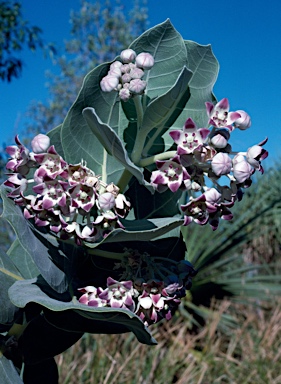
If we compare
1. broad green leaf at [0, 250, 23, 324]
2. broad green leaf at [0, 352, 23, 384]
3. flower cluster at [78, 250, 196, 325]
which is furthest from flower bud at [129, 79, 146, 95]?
broad green leaf at [0, 352, 23, 384]

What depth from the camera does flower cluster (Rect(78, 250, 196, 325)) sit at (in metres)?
0.67

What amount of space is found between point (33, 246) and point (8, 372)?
21cm

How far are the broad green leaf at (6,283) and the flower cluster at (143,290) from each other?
0.12 metres

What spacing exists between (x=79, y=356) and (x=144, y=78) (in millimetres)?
2456

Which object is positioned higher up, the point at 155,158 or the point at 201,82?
the point at 201,82

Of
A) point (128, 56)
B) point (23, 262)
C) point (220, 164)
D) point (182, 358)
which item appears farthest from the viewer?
point (182, 358)

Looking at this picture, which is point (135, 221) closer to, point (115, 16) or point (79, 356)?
point (79, 356)

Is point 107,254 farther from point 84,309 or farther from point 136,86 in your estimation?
point 136,86

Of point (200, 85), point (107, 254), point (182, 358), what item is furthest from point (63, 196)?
point (182, 358)

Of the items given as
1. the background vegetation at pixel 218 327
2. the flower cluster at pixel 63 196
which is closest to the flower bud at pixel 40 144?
the flower cluster at pixel 63 196

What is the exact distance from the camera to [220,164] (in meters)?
0.59

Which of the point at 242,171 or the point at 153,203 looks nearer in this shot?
the point at 242,171

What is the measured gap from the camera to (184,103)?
28.8 inches

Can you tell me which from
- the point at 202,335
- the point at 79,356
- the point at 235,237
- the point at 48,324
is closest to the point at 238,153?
the point at 48,324
